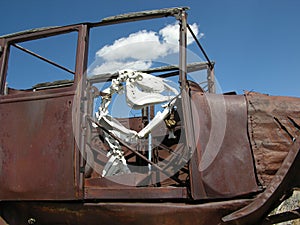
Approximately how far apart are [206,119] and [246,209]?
2.78 feet

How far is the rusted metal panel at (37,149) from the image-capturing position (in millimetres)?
3193

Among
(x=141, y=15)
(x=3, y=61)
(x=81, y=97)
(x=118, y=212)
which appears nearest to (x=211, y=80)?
(x=141, y=15)

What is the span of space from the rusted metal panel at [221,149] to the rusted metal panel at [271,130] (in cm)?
7

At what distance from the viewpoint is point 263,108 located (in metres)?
3.03

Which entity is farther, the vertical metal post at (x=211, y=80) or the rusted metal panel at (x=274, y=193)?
the vertical metal post at (x=211, y=80)

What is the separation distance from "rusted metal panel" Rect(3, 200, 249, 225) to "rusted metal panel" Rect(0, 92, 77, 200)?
18cm

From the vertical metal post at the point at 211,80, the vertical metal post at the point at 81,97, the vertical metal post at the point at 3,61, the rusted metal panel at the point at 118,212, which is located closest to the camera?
the rusted metal panel at the point at 118,212

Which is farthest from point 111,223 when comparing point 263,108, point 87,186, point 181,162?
point 263,108

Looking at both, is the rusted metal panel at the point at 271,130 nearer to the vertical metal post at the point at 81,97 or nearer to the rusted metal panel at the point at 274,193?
the rusted metal panel at the point at 274,193

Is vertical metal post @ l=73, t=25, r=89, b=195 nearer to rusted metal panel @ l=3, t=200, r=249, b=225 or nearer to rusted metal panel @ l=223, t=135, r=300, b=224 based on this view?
rusted metal panel @ l=3, t=200, r=249, b=225

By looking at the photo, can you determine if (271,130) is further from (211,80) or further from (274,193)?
(211,80)

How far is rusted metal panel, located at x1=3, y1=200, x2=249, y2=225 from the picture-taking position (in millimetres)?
2834

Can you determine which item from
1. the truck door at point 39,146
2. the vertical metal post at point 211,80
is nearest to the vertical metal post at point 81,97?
the truck door at point 39,146

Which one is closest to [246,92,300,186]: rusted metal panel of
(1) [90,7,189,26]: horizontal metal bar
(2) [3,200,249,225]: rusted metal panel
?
(2) [3,200,249,225]: rusted metal panel
